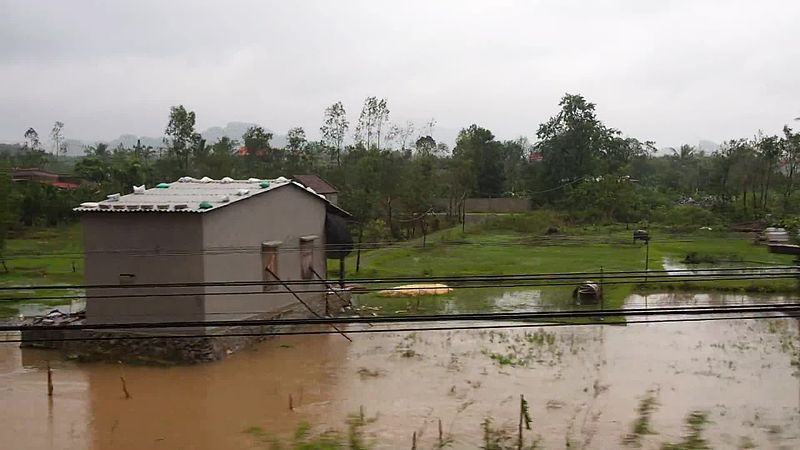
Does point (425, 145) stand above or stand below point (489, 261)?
above

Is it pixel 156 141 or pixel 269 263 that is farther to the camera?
pixel 156 141

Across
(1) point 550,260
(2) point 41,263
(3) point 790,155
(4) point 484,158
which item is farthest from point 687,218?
(2) point 41,263

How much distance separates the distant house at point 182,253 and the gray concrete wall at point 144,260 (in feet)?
0.05

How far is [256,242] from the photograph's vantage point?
1402 centimetres

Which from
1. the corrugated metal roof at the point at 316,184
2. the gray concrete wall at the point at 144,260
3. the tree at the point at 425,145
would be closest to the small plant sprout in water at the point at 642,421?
the gray concrete wall at the point at 144,260

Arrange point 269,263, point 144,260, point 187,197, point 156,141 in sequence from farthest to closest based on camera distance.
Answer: point 156,141, point 269,263, point 187,197, point 144,260

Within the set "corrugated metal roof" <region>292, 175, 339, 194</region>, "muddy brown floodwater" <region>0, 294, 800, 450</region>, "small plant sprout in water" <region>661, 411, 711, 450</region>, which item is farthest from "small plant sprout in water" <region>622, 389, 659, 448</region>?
"corrugated metal roof" <region>292, 175, 339, 194</region>

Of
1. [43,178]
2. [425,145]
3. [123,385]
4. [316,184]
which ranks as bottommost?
[123,385]

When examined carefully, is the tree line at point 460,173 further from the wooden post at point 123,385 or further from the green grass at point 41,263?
the wooden post at point 123,385

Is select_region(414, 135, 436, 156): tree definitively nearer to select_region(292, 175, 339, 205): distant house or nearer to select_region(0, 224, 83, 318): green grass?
select_region(292, 175, 339, 205): distant house

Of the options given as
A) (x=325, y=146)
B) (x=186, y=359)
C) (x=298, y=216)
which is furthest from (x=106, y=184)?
(x=186, y=359)

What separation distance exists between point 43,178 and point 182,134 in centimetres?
777

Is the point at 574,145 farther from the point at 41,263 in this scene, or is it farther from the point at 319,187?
the point at 41,263

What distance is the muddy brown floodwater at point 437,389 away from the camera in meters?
8.42
